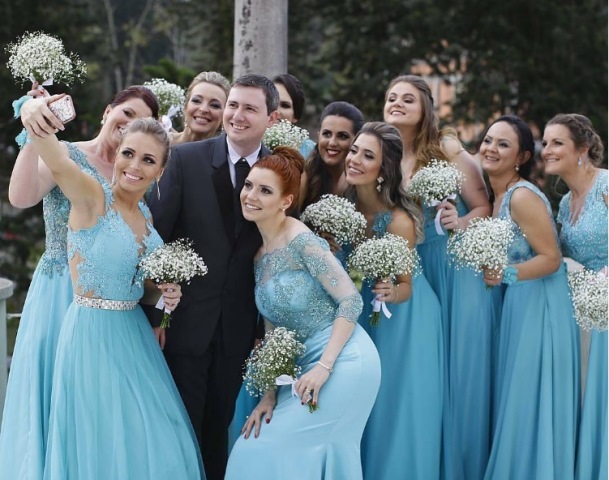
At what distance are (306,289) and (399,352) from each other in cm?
110

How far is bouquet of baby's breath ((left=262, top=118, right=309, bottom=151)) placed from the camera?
5578 millimetres

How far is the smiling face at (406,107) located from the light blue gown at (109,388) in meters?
2.05

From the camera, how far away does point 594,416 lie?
18.2 ft

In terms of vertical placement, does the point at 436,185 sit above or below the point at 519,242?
above

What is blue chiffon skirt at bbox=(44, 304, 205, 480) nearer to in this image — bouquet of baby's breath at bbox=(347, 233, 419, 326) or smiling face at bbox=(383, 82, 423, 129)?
bouquet of baby's breath at bbox=(347, 233, 419, 326)

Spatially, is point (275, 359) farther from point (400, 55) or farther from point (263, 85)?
point (400, 55)

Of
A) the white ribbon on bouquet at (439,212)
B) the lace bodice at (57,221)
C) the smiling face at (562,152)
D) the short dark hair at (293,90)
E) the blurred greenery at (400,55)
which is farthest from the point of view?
the blurred greenery at (400,55)

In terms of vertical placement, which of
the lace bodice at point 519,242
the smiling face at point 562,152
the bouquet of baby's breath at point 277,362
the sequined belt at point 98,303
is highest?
the smiling face at point 562,152

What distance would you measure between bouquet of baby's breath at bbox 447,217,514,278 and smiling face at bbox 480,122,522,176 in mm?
553

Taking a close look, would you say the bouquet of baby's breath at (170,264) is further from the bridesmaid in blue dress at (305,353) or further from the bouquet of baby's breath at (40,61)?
the bouquet of baby's breath at (40,61)

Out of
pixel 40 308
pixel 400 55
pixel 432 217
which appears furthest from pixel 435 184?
pixel 400 55

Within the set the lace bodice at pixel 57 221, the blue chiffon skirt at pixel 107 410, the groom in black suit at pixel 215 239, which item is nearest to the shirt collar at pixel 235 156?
the groom in black suit at pixel 215 239

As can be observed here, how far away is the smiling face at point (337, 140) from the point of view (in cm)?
565

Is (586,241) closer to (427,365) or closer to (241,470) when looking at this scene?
(427,365)
